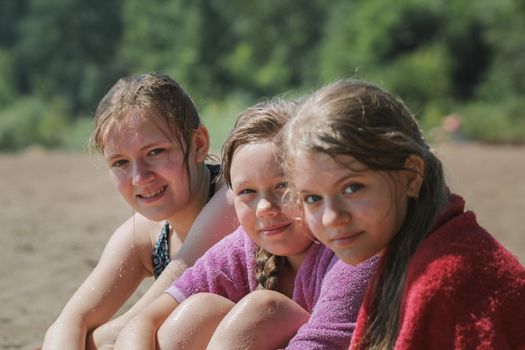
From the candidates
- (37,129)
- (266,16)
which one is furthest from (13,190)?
(266,16)

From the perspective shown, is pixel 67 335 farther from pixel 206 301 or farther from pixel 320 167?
pixel 320 167

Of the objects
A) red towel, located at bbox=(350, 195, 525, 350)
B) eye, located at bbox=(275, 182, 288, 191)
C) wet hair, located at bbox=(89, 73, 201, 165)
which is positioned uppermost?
wet hair, located at bbox=(89, 73, 201, 165)

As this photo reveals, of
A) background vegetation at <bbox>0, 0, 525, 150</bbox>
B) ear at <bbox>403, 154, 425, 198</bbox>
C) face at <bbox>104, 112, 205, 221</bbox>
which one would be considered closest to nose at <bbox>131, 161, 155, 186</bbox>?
face at <bbox>104, 112, 205, 221</bbox>

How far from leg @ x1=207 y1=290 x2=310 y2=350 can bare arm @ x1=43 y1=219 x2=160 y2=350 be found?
0.75 meters

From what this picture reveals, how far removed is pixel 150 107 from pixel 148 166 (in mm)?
190

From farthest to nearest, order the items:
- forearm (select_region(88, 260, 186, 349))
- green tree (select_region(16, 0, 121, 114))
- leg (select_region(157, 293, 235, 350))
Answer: green tree (select_region(16, 0, 121, 114)) → forearm (select_region(88, 260, 186, 349)) → leg (select_region(157, 293, 235, 350))

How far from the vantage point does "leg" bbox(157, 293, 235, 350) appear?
8.04ft

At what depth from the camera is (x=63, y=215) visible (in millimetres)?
9586

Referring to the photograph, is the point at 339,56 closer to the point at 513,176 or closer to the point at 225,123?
the point at 225,123

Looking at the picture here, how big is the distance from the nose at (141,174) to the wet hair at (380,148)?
92 centimetres

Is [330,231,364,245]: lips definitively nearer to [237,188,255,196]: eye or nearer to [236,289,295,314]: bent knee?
[236,289,295,314]: bent knee

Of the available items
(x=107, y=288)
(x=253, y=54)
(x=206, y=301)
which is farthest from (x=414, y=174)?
(x=253, y=54)

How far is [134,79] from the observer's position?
3031 millimetres

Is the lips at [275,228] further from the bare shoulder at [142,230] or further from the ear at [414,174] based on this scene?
the bare shoulder at [142,230]
